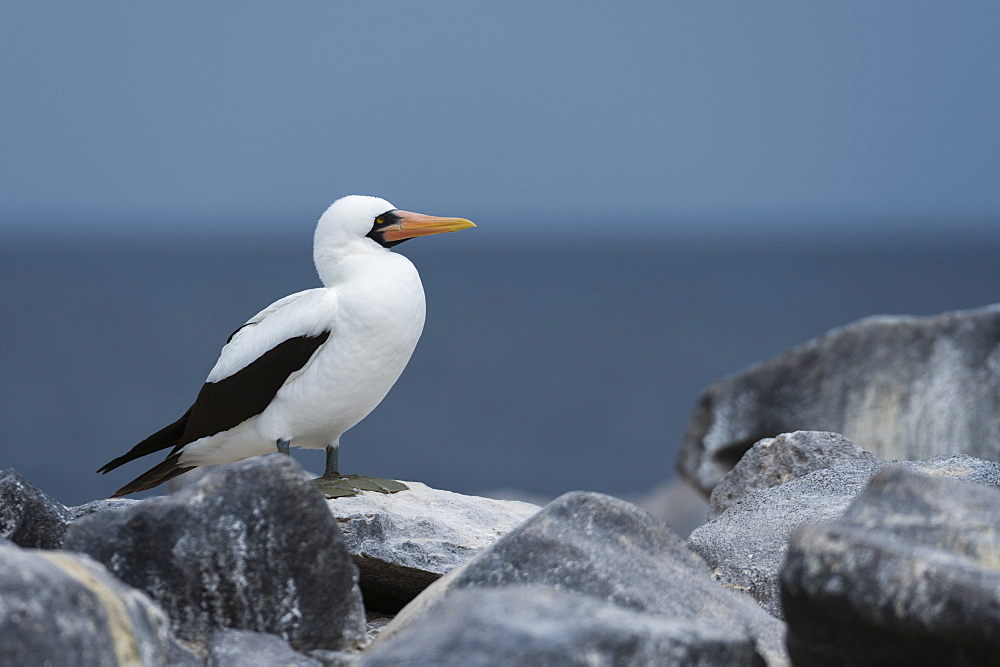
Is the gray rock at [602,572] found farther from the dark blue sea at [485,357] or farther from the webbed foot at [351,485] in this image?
the dark blue sea at [485,357]

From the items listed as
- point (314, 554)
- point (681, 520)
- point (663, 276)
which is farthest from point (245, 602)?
point (663, 276)

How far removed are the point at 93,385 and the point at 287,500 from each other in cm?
3900

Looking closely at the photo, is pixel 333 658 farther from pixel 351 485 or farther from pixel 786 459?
pixel 786 459

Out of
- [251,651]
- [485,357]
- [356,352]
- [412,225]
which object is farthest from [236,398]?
[485,357]

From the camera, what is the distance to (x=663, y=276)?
93.2 m

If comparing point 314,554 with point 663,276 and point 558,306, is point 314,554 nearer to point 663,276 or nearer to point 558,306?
point 558,306

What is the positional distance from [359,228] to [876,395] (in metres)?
5.03

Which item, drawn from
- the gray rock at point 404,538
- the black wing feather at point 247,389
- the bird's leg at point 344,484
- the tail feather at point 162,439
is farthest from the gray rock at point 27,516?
the tail feather at point 162,439

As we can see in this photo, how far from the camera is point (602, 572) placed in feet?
11.4

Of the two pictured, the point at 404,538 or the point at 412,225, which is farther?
the point at 412,225

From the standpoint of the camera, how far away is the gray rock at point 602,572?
3.44 metres

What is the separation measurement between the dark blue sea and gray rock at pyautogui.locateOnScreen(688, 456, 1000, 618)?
11.7m

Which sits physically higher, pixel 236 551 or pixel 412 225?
pixel 412 225

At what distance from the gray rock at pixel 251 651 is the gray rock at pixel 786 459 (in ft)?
9.70
